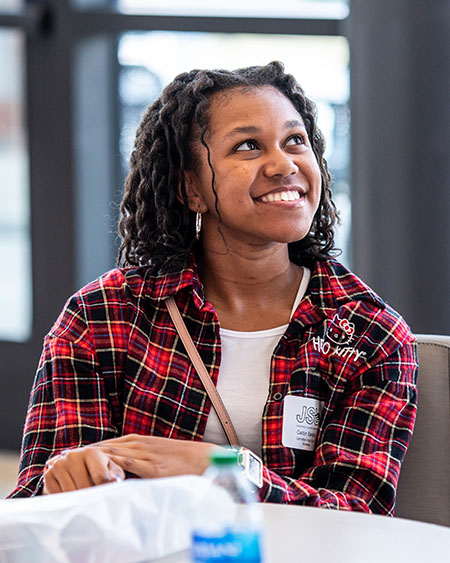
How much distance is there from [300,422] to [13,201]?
2897 millimetres

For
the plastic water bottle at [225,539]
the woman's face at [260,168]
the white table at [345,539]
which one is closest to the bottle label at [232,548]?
the plastic water bottle at [225,539]

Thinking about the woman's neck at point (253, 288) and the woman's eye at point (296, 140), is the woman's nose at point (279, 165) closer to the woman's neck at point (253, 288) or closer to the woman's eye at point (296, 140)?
the woman's eye at point (296, 140)

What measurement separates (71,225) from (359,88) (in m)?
1.65

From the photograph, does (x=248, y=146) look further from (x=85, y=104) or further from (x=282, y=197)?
(x=85, y=104)

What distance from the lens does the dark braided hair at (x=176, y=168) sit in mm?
1948

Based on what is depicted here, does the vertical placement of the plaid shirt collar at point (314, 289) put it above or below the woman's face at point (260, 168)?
below

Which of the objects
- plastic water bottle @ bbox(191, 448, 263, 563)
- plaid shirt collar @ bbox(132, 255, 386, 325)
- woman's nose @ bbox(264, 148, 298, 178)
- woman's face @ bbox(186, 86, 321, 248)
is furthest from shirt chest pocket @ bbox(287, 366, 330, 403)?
plastic water bottle @ bbox(191, 448, 263, 563)

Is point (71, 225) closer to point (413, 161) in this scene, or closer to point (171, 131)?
point (413, 161)

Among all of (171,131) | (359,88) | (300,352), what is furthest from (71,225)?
(300,352)

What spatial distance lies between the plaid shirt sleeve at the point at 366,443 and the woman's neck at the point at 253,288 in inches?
10.0

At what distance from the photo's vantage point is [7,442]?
14.0ft

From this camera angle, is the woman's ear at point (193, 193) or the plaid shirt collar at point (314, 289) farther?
the woman's ear at point (193, 193)

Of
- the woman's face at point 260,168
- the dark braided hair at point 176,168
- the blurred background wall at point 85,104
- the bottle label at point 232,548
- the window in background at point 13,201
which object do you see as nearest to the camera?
the bottle label at point 232,548

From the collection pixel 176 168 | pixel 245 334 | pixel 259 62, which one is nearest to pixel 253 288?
pixel 245 334
